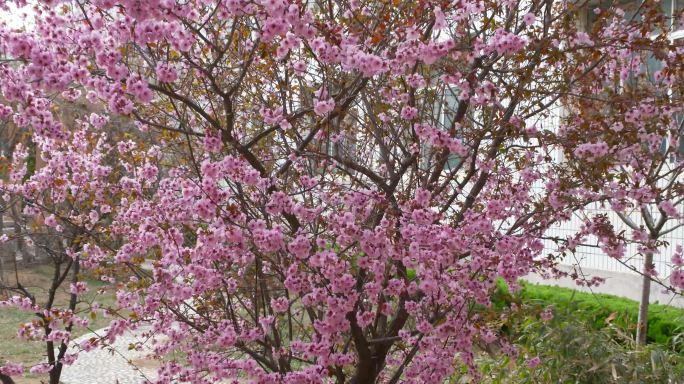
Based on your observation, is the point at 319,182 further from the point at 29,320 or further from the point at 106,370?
the point at 29,320

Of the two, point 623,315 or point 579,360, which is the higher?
point 623,315

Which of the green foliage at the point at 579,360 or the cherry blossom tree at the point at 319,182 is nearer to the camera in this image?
the cherry blossom tree at the point at 319,182

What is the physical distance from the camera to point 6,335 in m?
9.19

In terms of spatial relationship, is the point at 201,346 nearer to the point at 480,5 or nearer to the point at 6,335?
the point at 480,5

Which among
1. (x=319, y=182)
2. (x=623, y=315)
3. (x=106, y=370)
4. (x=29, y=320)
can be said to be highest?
(x=319, y=182)

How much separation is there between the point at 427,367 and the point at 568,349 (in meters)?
1.68

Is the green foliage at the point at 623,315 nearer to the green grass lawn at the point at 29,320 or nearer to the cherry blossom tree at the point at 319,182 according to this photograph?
the cherry blossom tree at the point at 319,182

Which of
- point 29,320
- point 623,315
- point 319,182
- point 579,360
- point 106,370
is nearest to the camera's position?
point 319,182

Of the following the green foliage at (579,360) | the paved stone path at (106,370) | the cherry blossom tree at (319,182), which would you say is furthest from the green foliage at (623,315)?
the paved stone path at (106,370)

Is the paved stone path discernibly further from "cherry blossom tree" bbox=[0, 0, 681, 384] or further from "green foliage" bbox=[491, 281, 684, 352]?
"green foliage" bbox=[491, 281, 684, 352]

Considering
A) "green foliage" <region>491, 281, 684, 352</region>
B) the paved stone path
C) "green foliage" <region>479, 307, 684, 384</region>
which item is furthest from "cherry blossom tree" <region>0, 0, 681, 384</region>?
the paved stone path

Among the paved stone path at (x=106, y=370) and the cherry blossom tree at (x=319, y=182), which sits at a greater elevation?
the cherry blossom tree at (x=319, y=182)

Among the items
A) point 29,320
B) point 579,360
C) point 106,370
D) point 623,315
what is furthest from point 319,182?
point 29,320

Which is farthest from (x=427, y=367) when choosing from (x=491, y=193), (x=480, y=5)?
(x=480, y=5)
